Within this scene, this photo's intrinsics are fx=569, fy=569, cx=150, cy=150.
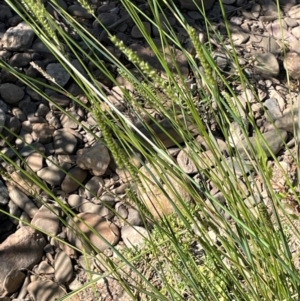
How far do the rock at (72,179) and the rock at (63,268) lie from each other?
246 mm

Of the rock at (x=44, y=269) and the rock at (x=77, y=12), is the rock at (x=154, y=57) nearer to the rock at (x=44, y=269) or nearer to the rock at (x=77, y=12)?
the rock at (x=77, y=12)

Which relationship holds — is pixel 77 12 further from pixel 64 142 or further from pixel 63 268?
pixel 63 268

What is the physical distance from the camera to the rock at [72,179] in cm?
203

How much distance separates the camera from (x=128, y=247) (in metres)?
1.89

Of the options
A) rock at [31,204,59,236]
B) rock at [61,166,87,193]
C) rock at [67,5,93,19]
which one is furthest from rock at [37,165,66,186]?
rock at [67,5,93,19]

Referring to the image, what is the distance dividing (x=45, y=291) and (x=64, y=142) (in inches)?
22.9

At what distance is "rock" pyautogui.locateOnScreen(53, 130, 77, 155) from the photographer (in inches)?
83.6

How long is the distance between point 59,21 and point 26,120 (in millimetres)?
492

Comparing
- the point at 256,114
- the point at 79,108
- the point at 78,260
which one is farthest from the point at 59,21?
the point at 78,260

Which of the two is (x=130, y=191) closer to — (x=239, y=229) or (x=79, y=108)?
(x=239, y=229)

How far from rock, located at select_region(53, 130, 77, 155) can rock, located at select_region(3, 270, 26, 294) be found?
49 cm

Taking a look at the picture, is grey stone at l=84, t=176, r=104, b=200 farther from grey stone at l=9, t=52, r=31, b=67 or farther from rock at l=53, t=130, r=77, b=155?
grey stone at l=9, t=52, r=31, b=67

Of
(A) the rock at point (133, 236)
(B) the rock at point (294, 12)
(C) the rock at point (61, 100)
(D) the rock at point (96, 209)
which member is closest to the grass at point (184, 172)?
(A) the rock at point (133, 236)

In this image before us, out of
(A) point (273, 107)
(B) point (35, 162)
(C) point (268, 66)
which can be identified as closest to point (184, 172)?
(B) point (35, 162)
